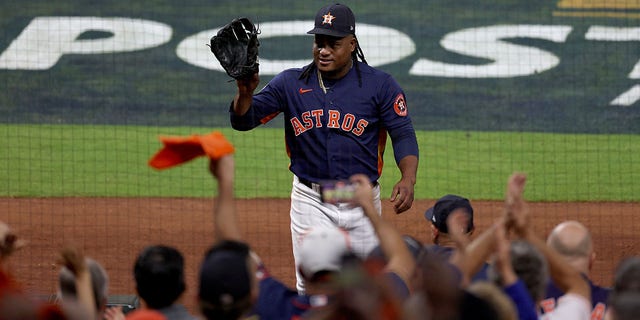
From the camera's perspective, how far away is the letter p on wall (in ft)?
52.4

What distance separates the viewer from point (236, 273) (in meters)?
3.49

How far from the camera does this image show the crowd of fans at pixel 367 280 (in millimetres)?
2887

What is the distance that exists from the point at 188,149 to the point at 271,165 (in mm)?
9158

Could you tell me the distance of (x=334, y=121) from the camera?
21.8ft

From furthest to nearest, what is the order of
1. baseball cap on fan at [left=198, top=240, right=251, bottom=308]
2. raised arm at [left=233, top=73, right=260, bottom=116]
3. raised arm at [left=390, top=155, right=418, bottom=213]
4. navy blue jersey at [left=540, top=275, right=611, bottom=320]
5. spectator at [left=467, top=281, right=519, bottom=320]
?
raised arm at [left=390, top=155, right=418, bottom=213] → raised arm at [left=233, top=73, right=260, bottom=116] → navy blue jersey at [left=540, top=275, right=611, bottom=320] → baseball cap on fan at [left=198, top=240, right=251, bottom=308] → spectator at [left=467, top=281, right=519, bottom=320]

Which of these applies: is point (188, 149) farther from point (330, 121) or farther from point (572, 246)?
point (330, 121)

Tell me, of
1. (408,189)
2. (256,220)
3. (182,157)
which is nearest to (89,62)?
(256,220)

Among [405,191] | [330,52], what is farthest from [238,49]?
[405,191]

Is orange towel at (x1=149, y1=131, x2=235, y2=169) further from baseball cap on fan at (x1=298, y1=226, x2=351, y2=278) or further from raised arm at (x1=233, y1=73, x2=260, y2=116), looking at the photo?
raised arm at (x1=233, y1=73, x2=260, y2=116)

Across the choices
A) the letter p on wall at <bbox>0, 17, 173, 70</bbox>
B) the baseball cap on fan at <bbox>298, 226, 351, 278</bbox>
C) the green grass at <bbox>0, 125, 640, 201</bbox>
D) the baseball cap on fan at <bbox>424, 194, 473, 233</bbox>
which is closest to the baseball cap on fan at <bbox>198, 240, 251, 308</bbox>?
the baseball cap on fan at <bbox>298, 226, 351, 278</bbox>

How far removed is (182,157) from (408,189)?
251 centimetres

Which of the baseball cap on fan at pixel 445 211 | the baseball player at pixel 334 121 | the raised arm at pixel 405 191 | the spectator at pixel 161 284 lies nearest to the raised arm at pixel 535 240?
the spectator at pixel 161 284

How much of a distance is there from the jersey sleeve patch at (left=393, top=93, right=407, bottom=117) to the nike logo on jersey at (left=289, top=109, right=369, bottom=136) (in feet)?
0.74

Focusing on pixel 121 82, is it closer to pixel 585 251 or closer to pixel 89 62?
pixel 89 62
